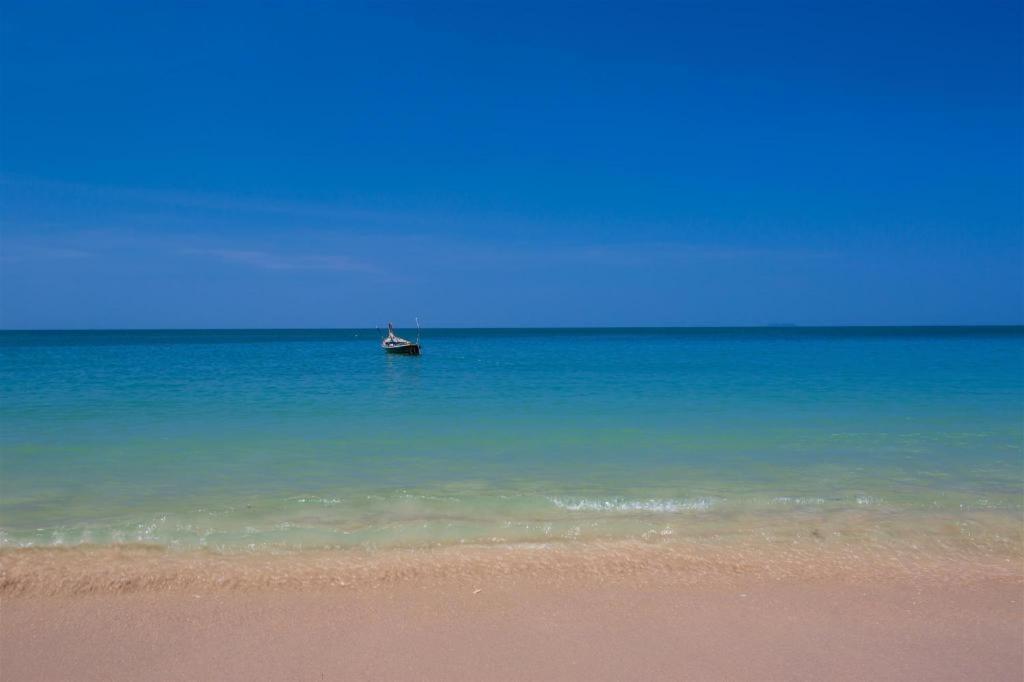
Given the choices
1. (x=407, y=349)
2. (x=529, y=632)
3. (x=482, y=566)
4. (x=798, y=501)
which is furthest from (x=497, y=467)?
(x=407, y=349)

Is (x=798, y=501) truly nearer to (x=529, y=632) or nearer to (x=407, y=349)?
(x=529, y=632)

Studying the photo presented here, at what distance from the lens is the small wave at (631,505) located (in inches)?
278

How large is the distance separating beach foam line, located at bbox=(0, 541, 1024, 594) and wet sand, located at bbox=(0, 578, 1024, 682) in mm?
144

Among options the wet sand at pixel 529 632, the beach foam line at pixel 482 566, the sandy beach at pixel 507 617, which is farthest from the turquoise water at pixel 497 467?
the wet sand at pixel 529 632

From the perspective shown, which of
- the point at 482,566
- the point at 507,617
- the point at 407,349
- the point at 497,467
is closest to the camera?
the point at 507,617

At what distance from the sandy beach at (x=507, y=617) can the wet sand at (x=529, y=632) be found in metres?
0.01

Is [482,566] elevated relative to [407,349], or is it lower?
lower

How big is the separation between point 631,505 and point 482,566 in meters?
2.50

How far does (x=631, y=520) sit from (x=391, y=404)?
1116 centimetres

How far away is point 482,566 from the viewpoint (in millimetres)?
5289

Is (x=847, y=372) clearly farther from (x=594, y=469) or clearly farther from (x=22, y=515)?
(x=22, y=515)

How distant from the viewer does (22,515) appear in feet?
22.5

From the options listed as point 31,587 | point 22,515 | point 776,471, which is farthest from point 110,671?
point 776,471

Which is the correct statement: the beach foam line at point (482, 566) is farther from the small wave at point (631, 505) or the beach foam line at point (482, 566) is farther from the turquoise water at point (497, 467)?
the small wave at point (631, 505)
